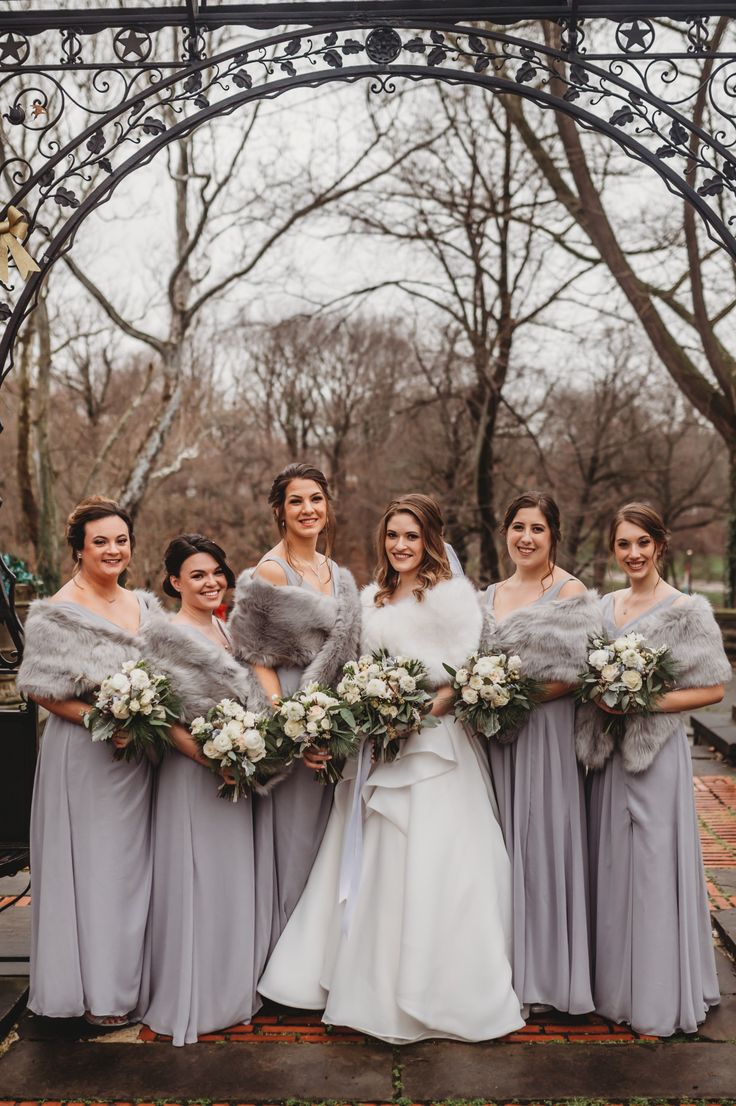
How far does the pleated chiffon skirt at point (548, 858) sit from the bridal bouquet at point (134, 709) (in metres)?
1.60

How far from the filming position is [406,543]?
4301 millimetres

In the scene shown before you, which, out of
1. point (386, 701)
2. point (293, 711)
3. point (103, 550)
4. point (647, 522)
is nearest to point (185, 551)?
point (103, 550)

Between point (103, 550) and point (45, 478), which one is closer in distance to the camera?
point (103, 550)

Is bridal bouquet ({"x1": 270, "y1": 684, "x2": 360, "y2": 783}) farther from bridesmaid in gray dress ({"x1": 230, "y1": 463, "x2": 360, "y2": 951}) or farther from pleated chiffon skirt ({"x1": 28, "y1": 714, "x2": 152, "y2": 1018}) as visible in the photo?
pleated chiffon skirt ({"x1": 28, "y1": 714, "x2": 152, "y2": 1018})

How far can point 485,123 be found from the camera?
1720 centimetres

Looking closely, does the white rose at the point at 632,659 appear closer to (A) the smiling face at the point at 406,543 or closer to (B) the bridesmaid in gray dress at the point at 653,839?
(B) the bridesmaid in gray dress at the point at 653,839

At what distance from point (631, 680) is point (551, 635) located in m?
0.42

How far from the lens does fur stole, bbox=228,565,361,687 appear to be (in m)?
4.18

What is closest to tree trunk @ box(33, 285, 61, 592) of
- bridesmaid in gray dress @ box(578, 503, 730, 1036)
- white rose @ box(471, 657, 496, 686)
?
white rose @ box(471, 657, 496, 686)

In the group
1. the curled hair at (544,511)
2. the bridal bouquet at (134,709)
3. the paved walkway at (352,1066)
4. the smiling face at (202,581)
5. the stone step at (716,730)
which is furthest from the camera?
the stone step at (716,730)

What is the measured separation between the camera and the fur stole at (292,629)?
4184 millimetres

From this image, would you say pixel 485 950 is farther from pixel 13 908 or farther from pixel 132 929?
pixel 13 908

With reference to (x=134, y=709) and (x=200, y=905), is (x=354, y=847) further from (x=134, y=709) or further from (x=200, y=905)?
(x=134, y=709)

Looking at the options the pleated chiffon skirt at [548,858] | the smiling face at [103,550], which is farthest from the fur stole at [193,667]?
the pleated chiffon skirt at [548,858]
